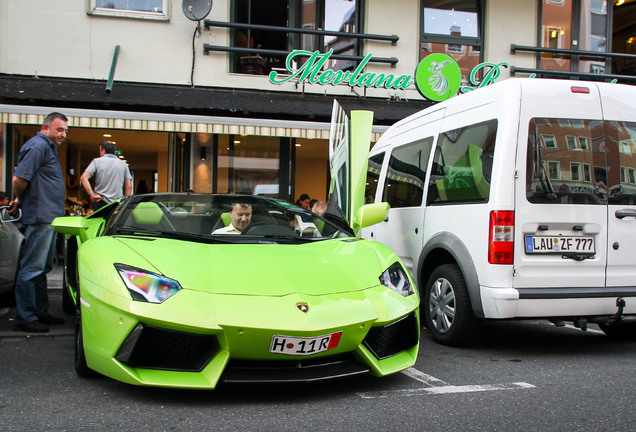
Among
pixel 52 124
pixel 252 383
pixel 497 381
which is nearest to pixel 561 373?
pixel 497 381

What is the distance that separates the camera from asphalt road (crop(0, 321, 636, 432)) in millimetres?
2678

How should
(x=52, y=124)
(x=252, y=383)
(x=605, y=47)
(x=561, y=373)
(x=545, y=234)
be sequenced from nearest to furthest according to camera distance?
1. (x=252, y=383)
2. (x=561, y=373)
3. (x=545, y=234)
4. (x=52, y=124)
5. (x=605, y=47)

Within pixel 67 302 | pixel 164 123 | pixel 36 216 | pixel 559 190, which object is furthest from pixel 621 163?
pixel 164 123

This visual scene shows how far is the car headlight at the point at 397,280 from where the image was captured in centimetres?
346

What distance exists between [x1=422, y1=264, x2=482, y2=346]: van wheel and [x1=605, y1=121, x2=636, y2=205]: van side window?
126 centimetres

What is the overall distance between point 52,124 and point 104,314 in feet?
8.34

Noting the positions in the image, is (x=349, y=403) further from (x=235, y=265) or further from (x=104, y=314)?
(x=104, y=314)

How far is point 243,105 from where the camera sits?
9969 millimetres

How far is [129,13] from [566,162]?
8.75 meters

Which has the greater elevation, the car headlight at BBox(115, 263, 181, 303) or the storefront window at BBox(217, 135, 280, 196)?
the storefront window at BBox(217, 135, 280, 196)

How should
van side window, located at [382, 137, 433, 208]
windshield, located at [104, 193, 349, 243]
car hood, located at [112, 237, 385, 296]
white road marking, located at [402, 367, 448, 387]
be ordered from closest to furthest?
car hood, located at [112, 237, 385, 296], white road marking, located at [402, 367, 448, 387], windshield, located at [104, 193, 349, 243], van side window, located at [382, 137, 433, 208]

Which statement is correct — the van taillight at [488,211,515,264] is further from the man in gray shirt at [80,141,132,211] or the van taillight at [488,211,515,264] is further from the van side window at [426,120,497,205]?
the man in gray shirt at [80,141,132,211]

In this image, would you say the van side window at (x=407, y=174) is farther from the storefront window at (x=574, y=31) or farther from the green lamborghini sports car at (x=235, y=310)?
the storefront window at (x=574, y=31)

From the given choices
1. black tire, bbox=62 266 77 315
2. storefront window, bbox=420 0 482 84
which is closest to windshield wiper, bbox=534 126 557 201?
black tire, bbox=62 266 77 315
